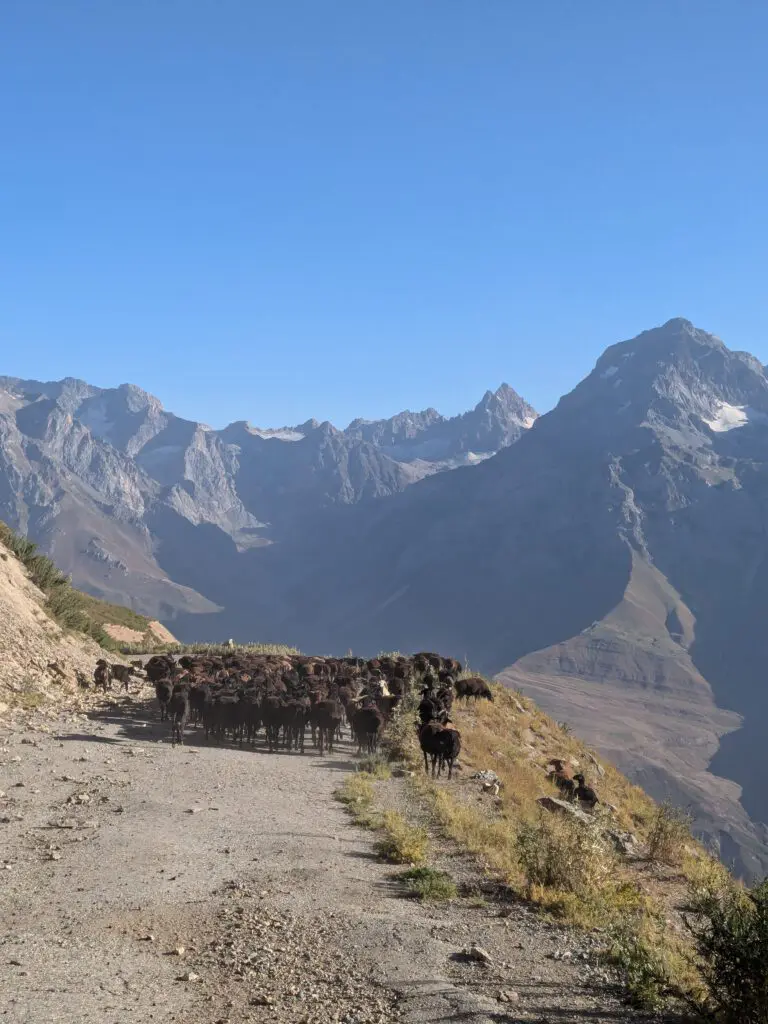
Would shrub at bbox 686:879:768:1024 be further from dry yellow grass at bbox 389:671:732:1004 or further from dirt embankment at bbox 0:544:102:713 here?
dirt embankment at bbox 0:544:102:713

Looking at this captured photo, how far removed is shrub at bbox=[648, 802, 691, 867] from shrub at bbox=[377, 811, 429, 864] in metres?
6.16

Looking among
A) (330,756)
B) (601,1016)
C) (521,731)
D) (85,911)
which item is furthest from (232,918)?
(521,731)

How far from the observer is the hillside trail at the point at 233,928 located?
835cm

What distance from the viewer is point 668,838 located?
18.9 meters

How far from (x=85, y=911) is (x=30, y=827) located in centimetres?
441

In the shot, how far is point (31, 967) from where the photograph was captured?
8.83 meters

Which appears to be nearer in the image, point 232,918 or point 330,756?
point 232,918

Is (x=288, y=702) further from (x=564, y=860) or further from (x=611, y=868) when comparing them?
(x=564, y=860)

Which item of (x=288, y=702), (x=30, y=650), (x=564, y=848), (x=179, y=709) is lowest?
(x=564, y=848)

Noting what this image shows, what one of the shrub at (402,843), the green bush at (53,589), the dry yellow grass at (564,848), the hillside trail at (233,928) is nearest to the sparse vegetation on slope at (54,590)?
the green bush at (53,589)

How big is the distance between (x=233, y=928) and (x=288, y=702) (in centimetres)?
1540

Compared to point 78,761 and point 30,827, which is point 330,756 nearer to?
point 78,761

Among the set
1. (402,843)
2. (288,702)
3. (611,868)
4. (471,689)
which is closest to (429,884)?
(402,843)

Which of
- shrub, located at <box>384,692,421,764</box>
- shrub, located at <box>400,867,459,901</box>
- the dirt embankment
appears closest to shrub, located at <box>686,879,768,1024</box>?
shrub, located at <box>400,867,459,901</box>
